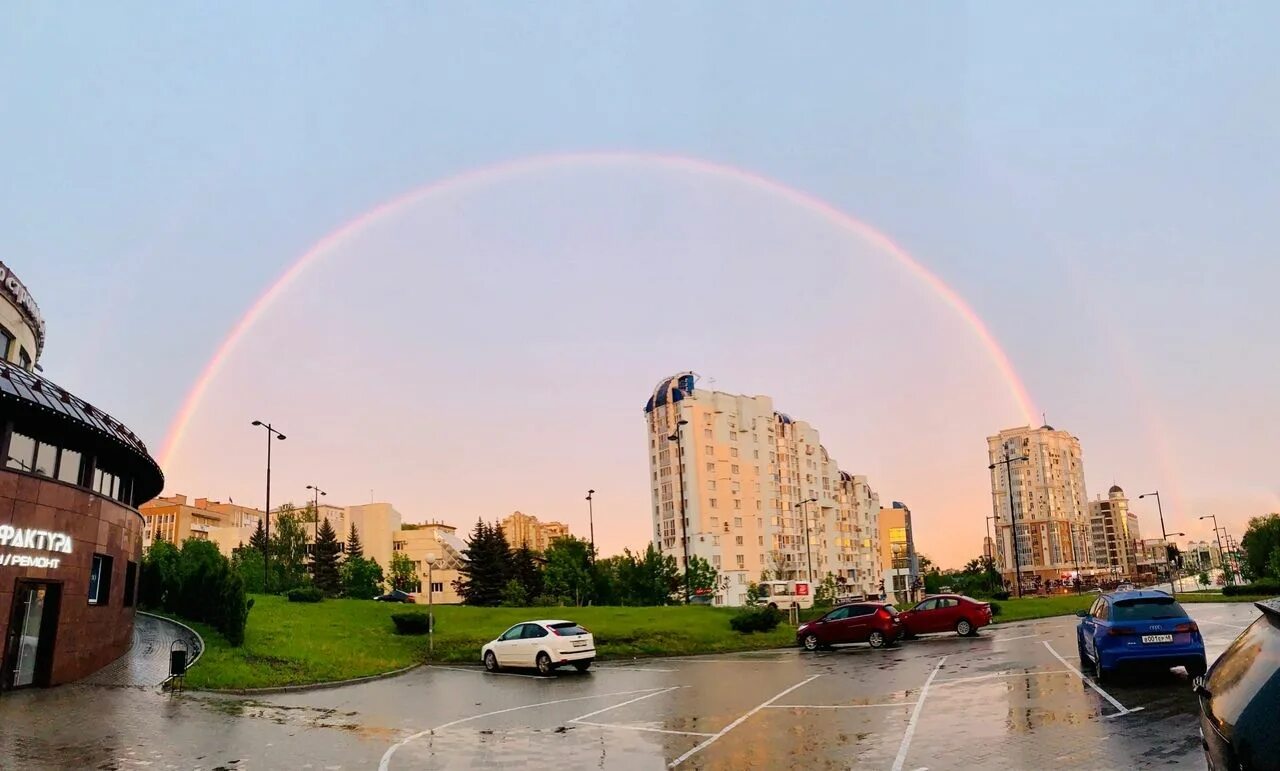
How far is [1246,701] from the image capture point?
423 centimetres

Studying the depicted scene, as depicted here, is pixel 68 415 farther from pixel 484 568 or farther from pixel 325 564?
pixel 325 564

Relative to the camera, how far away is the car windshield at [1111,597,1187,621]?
15398 mm

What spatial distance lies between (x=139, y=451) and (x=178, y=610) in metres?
13.4

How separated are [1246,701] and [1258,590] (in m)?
55.0

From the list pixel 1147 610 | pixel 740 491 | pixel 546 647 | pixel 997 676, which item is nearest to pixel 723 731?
pixel 997 676

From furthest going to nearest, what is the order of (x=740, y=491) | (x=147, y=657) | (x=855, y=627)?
(x=740, y=491) < (x=855, y=627) < (x=147, y=657)

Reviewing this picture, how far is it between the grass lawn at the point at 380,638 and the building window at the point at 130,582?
9.10 ft

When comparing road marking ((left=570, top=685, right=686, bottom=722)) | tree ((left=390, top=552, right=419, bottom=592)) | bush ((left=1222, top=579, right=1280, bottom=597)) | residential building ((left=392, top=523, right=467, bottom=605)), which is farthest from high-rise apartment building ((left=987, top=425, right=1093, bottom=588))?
road marking ((left=570, top=685, right=686, bottom=722))

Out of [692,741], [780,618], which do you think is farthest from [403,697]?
[780,618]

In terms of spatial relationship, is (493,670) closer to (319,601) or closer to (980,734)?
(980,734)

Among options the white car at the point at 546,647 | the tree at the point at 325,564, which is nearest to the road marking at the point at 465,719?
the white car at the point at 546,647

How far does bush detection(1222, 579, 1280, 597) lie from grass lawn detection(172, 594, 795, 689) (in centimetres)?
2956

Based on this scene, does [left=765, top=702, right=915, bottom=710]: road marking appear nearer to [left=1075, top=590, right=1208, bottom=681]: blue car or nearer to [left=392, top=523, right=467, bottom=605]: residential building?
[left=1075, top=590, right=1208, bottom=681]: blue car

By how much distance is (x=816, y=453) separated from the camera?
456 ft
